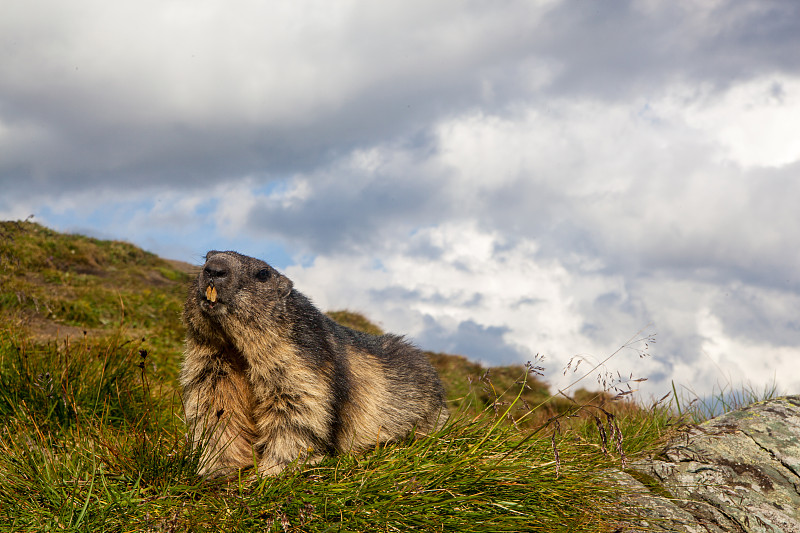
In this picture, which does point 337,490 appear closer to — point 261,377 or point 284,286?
point 261,377

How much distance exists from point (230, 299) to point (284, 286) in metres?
0.61

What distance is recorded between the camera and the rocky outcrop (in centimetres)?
536

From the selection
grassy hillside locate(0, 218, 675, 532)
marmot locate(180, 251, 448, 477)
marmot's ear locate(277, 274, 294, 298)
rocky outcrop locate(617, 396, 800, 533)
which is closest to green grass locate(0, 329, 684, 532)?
grassy hillside locate(0, 218, 675, 532)

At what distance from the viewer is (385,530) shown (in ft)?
14.1

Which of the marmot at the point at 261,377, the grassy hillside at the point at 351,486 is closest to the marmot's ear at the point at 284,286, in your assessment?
the marmot at the point at 261,377

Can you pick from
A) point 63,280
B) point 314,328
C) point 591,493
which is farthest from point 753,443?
point 63,280

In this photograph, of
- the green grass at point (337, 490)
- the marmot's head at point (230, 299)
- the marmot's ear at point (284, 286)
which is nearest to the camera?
the green grass at point (337, 490)

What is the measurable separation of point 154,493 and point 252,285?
1935 mm

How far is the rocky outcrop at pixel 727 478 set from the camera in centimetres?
536

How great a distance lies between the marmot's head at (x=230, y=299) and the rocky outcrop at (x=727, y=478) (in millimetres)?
3600

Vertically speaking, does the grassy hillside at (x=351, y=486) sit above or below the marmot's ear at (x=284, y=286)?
below

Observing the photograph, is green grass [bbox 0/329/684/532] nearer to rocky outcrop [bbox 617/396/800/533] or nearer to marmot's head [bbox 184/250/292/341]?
rocky outcrop [bbox 617/396/800/533]

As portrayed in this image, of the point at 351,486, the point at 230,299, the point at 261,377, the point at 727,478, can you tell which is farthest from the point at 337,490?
the point at 727,478

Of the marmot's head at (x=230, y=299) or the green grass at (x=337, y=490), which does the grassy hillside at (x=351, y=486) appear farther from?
the marmot's head at (x=230, y=299)
